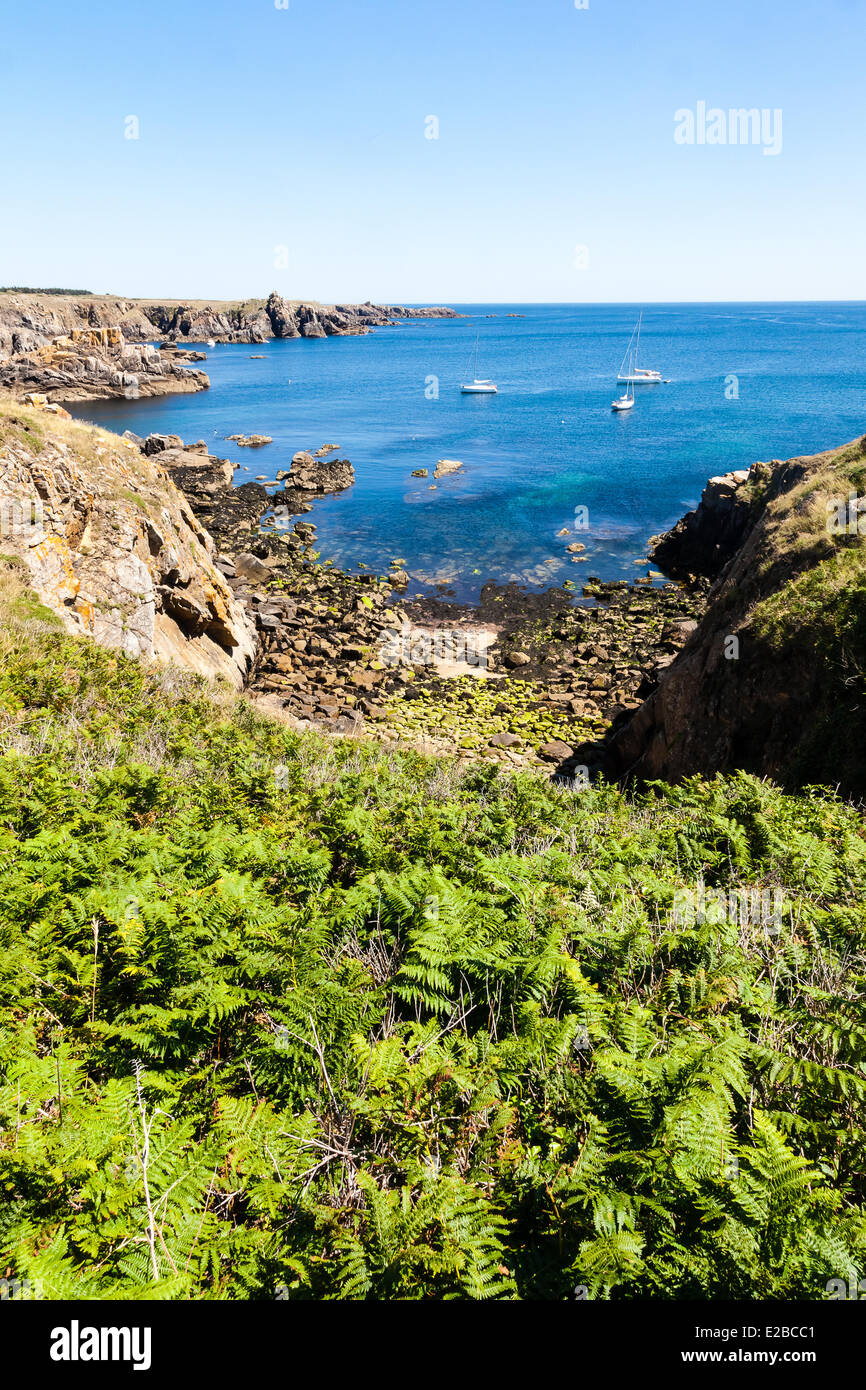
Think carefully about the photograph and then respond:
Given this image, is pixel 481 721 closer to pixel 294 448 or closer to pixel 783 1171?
pixel 783 1171

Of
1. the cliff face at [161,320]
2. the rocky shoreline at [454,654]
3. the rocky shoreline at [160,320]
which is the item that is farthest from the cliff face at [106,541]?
the cliff face at [161,320]

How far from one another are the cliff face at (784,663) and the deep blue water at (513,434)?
1604 cm

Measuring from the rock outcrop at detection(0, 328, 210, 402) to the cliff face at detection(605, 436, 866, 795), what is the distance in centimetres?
8415

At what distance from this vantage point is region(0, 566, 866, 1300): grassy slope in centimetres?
279

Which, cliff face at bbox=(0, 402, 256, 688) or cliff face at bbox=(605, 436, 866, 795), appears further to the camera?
cliff face at bbox=(0, 402, 256, 688)

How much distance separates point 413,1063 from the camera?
4.01 metres

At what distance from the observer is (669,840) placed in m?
7.59

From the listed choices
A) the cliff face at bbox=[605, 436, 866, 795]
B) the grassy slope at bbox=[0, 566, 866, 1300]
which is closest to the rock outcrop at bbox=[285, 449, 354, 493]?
the cliff face at bbox=[605, 436, 866, 795]

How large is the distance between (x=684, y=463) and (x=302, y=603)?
37854 millimetres

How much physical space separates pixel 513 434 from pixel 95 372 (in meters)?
57.6

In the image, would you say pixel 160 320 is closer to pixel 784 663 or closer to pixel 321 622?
pixel 321 622

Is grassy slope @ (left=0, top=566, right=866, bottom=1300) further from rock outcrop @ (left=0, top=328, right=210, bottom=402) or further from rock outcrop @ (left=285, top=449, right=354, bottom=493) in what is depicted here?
rock outcrop @ (left=0, top=328, right=210, bottom=402)

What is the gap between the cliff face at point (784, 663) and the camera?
1111 cm
